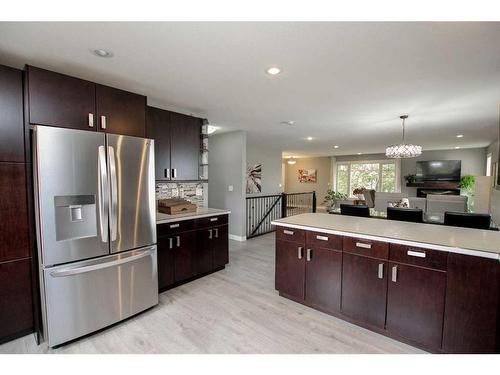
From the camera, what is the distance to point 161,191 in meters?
3.71

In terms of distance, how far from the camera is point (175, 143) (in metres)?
3.40

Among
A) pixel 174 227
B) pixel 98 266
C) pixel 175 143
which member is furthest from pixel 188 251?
pixel 175 143

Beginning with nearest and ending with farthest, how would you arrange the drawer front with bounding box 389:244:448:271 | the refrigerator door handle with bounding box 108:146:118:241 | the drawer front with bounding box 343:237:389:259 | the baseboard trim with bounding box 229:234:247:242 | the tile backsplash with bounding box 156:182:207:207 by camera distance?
the drawer front with bounding box 389:244:448:271
the drawer front with bounding box 343:237:389:259
the refrigerator door handle with bounding box 108:146:118:241
the tile backsplash with bounding box 156:182:207:207
the baseboard trim with bounding box 229:234:247:242

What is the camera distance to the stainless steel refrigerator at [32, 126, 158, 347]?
1.92m

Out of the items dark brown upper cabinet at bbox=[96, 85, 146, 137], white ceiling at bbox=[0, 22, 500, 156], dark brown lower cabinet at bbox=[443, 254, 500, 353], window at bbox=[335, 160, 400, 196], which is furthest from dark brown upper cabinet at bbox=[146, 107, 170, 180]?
window at bbox=[335, 160, 400, 196]

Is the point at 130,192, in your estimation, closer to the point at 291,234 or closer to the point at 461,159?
the point at 291,234

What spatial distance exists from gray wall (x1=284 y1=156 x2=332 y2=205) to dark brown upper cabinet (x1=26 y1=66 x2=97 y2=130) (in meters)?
10.3

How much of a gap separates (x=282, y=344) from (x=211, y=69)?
2562mm

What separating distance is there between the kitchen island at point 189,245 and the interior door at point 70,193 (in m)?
0.80

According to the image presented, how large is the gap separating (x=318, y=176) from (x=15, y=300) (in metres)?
10.9

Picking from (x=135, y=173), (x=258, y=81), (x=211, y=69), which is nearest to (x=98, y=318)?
(x=135, y=173)

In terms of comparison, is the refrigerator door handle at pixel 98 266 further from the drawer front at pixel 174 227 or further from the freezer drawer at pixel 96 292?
the drawer front at pixel 174 227

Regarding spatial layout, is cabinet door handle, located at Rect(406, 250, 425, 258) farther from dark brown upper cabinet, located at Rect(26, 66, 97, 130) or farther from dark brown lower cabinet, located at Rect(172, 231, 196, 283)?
dark brown upper cabinet, located at Rect(26, 66, 97, 130)
